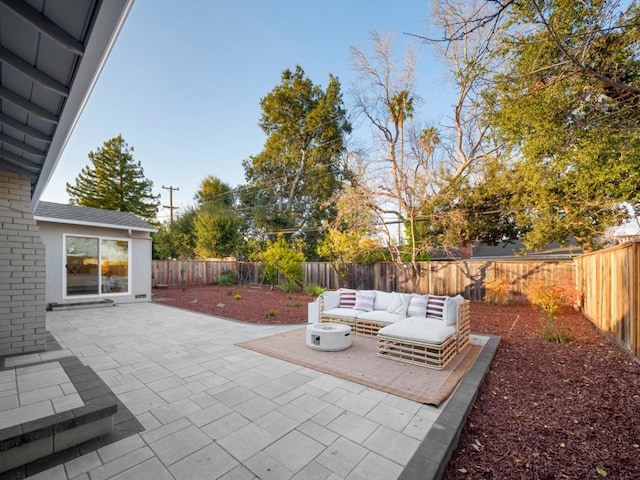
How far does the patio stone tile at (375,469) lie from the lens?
1.96 meters

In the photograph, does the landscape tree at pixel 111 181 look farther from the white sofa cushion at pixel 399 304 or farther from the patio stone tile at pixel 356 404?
the patio stone tile at pixel 356 404

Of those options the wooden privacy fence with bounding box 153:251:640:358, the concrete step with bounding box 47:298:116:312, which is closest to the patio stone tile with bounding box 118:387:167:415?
the wooden privacy fence with bounding box 153:251:640:358

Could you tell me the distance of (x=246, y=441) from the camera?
2344 mm

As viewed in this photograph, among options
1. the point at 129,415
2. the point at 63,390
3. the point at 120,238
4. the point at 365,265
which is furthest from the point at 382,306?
the point at 120,238

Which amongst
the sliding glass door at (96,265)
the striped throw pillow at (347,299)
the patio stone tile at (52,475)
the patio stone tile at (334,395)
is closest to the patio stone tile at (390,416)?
the patio stone tile at (334,395)

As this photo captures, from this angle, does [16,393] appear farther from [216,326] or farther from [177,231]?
[177,231]

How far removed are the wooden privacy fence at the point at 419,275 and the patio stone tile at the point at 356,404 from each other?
298 inches

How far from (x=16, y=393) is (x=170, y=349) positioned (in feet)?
7.03

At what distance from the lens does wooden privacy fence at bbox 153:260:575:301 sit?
338 inches

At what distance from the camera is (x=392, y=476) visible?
197 cm

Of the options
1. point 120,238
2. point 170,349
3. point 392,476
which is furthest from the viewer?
point 120,238

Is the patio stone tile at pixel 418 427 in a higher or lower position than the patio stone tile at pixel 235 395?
higher

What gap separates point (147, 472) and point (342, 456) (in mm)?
1363

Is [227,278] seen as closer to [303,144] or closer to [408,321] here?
[303,144]
